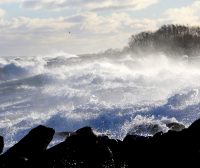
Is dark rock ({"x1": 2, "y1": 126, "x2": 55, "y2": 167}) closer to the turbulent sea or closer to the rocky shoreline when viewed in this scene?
the rocky shoreline

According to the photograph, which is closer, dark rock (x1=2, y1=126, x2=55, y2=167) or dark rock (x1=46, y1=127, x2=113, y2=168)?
dark rock (x1=46, y1=127, x2=113, y2=168)

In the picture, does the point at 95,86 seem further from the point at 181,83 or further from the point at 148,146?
the point at 148,146

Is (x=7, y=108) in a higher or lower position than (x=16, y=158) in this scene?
lower

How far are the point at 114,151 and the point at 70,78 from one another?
3500cm

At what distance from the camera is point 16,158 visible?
33.2 feet

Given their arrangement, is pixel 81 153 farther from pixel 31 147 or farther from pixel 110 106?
pixel 110 106

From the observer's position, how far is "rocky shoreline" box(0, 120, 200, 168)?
10.4 meters

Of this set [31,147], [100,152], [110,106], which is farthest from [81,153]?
[110,106]

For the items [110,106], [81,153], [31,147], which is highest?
[31,147]

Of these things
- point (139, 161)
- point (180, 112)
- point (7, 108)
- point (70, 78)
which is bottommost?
point (70, 78)

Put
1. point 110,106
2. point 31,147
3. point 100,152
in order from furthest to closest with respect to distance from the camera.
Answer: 1. point 110,106
2. point 31,147
3. point 100,152

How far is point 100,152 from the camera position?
10586mm

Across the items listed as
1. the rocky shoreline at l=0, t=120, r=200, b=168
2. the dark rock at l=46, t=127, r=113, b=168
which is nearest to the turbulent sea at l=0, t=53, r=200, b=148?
the rocky shoreline at l=0, t=120, r=200, b=168

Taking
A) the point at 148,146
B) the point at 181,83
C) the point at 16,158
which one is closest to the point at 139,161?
the point at 148,146
